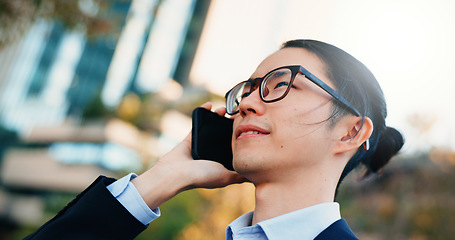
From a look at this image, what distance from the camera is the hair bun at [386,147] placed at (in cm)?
217

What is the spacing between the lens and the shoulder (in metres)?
1.50

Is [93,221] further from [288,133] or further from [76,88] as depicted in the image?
[76,88]

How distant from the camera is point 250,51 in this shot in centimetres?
4584

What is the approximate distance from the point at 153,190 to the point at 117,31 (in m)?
5.45

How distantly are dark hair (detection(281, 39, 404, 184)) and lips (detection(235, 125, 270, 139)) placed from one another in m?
0.34

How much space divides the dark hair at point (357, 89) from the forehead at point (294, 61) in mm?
27

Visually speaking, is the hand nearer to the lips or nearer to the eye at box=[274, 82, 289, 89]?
the lips

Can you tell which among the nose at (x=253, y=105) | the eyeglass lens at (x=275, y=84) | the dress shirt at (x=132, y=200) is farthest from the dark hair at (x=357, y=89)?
the dress shirt at (x=132, y=200)

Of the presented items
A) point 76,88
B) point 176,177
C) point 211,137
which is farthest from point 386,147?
point 76,88

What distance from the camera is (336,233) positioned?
1.51 metres

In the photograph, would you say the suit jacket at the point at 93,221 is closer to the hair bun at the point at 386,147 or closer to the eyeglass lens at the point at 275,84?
the eyeglass lens at the point at 275,84

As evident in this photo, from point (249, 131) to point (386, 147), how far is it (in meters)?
0.84

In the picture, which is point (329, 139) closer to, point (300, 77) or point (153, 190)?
point (300, 77)

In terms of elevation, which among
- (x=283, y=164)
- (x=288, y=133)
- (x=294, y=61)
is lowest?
(x=283, y=164)
